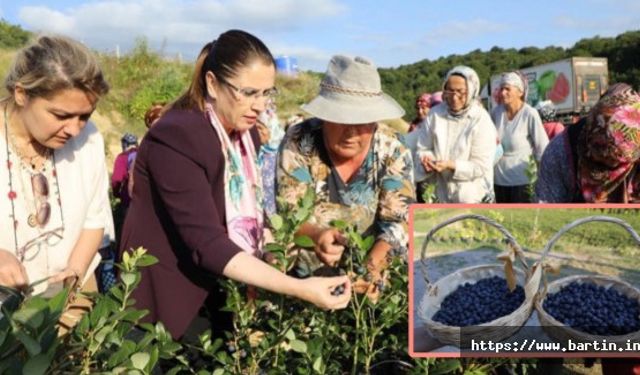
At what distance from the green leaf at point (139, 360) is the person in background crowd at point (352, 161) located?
0.80 metres

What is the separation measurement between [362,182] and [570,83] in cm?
2373

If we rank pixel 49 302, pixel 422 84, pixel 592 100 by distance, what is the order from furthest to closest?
pixel 422 84 < pixel 592 100 < pixel 49 302

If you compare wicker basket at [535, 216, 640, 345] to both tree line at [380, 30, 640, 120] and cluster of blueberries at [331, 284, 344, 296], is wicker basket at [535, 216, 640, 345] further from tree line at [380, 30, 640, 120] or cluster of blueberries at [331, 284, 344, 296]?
tree line at [380, 30, 640, 120]

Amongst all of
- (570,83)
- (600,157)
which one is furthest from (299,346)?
(570,83)

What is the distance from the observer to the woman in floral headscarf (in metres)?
1.79

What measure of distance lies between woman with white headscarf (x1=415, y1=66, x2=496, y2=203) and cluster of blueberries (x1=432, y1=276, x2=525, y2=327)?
216cm

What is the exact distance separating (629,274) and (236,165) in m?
0.98

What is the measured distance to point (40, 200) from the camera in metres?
1.68

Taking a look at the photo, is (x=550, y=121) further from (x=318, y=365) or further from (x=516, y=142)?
(x=318, y=365)

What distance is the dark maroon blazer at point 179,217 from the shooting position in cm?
149

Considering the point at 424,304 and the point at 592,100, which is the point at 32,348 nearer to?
the point at 424,304

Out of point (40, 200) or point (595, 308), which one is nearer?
point (595, 308)

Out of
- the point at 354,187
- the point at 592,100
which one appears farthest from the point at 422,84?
the point at 354,187

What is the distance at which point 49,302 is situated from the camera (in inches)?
36.8
